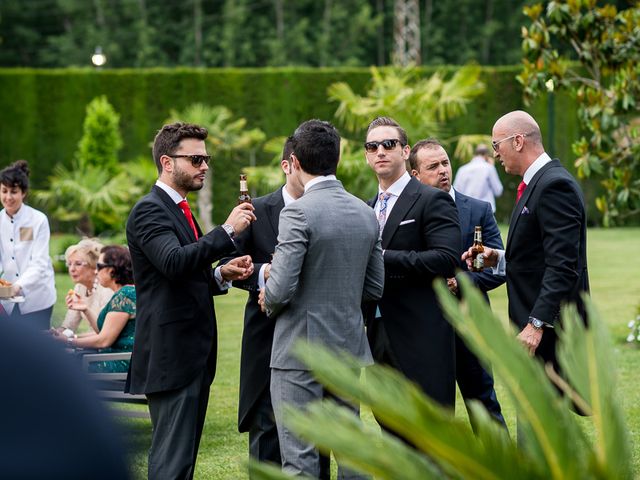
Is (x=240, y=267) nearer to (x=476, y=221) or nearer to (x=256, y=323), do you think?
(x=256, y=323)

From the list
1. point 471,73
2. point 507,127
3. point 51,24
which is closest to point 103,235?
point 471,73

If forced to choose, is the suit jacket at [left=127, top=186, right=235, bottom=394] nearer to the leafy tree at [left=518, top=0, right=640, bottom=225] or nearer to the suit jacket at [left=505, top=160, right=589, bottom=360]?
the suit jacket at [left=505, top=160, right=589, bottom=360]

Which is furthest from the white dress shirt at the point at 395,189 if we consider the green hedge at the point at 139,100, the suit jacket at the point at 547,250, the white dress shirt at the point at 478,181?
the green hedge at the point at 139,100

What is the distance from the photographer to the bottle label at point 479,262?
5809mm

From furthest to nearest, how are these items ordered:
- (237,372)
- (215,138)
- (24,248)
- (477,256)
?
(215,138) < (237,372) < (24,248) < (477,256)

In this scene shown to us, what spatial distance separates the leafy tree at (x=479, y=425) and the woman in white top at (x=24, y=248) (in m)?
6.78

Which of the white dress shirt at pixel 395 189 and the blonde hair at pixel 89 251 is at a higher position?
the white dress shirt at pixel 395 189

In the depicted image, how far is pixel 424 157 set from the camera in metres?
6.52

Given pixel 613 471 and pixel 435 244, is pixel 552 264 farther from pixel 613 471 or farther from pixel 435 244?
pixel 613 471

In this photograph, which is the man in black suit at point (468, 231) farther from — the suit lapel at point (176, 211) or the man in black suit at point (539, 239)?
the suit lapel at point (176, 211)

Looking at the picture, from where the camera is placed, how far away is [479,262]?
583 cm

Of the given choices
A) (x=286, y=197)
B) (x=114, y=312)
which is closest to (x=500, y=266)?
(x=286, y=197)

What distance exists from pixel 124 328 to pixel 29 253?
149 centimetres

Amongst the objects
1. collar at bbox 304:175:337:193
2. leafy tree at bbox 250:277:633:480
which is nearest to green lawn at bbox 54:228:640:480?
leafy tree at bbox 250:277:633:480
